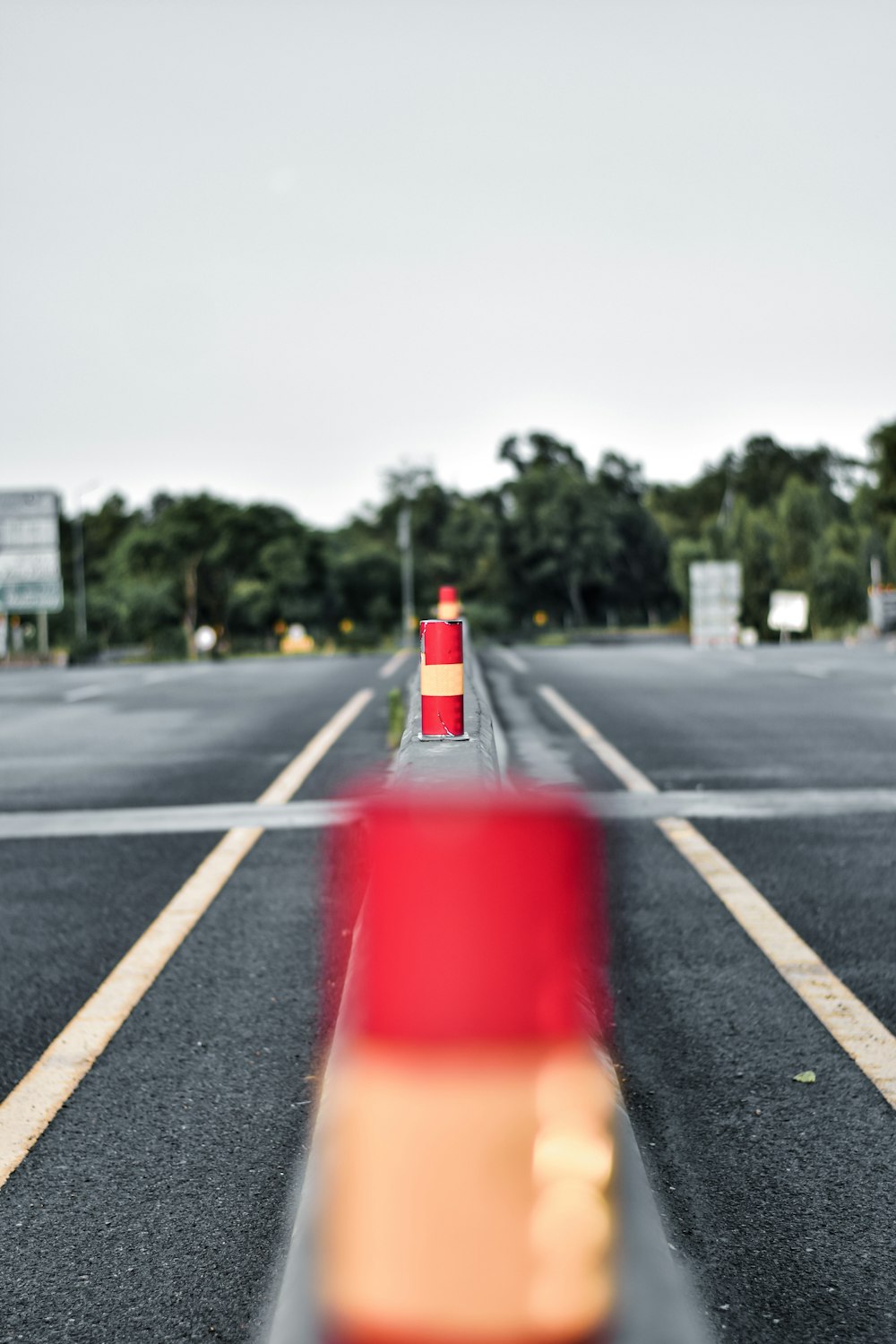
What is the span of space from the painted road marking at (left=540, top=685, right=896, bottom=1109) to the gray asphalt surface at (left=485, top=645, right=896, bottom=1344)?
0.18 ft

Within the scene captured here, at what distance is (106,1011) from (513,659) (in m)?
21.7

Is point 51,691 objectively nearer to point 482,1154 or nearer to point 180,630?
point 482,1154

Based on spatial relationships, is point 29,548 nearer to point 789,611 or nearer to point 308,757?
point 789,611

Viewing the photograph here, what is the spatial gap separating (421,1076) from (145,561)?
70.9 metres

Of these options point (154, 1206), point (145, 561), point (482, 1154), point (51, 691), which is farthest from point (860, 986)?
point (145, 561)

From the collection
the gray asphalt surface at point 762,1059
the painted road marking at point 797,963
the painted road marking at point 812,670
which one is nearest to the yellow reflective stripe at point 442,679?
the gray asphalt surface at point 762,1059

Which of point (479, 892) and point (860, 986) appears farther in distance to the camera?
point (860, 986)

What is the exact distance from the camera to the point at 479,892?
1.43 metres

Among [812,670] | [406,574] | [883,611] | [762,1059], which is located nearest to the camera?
[762,1059]

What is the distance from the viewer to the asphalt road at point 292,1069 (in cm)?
293

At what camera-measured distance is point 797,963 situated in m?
5.26

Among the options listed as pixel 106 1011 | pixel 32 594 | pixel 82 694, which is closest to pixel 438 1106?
pixel 106 1011

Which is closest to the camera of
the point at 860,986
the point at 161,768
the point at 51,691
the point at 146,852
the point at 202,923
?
the point at 860,986

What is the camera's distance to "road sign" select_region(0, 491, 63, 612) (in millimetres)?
40250
